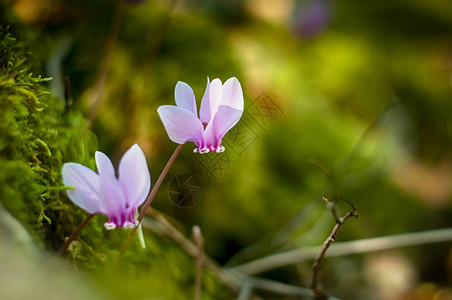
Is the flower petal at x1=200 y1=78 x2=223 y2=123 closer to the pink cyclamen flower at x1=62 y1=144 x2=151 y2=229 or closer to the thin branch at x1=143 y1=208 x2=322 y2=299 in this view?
the pink cyclamen flower at x1=62 y1=144 x2=151 y2=229

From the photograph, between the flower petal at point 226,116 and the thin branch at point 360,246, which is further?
the thin branch at point 360,246

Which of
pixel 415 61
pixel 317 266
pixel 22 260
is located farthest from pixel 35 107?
pixel 415 61

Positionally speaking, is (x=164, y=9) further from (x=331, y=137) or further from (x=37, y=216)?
(x=37, y=216)

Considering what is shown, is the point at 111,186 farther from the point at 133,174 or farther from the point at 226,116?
the point at 226,116

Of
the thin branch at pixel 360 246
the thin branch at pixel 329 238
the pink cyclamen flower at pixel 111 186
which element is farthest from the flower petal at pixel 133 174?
the thin branch at pixel 360 246

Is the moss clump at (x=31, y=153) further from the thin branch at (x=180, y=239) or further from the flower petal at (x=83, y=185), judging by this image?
the thin branch at (x=180, y=239)

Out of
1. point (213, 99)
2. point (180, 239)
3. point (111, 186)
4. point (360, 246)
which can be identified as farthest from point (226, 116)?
point (360, 246)
